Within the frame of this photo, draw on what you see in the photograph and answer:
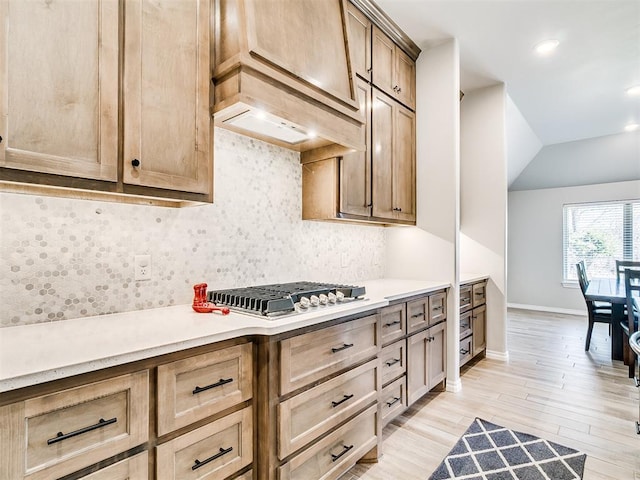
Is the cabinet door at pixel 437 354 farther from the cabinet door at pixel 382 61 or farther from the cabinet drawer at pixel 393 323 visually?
the cabinet door at pixel 382 61

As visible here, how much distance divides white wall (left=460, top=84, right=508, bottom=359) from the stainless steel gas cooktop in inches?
102

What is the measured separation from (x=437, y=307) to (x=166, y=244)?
212 cm

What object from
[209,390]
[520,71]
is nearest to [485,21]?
[520,71]

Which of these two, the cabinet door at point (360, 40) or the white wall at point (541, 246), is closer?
the cabinet door at point (360, 40)

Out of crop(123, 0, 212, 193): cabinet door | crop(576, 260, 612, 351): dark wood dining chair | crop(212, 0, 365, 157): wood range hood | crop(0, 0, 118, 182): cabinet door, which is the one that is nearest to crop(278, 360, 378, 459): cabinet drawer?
crop(123, 0, 212, 193): cabinet door

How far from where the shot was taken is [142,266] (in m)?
1.65

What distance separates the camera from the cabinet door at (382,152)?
8.71 feet

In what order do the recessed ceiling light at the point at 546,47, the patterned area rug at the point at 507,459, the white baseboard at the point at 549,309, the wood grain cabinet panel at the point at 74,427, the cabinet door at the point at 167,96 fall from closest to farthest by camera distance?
the wood grain cabinet panel at the point at 74,427
the cabinet door at the point at 167,96
the patterned area rug at the point at 507,459
the recessed ceiling light at the point at 546,47
the white baseboard at the point at 549,309

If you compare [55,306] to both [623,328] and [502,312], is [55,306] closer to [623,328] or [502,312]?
[502,312]

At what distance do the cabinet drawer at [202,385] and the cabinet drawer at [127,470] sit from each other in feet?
0.28

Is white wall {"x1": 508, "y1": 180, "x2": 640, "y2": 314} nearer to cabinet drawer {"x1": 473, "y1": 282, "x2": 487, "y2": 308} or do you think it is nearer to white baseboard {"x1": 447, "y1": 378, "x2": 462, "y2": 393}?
cabinet drawer {"x1": 473, "y1": 282, "x2": 487, "y2": 308}

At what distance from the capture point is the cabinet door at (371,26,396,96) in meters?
2.68

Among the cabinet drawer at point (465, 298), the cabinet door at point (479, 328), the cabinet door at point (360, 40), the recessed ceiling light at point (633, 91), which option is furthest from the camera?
the recessed ceiling light at point (633, 91)

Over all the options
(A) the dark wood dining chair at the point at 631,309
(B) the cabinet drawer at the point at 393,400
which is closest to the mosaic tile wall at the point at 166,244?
(B) the cabinet drawer at the point at 393,400
